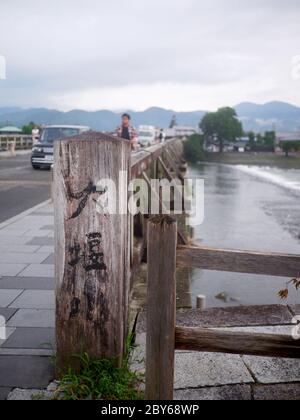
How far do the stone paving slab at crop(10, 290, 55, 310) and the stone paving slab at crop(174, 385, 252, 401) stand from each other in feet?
5.80

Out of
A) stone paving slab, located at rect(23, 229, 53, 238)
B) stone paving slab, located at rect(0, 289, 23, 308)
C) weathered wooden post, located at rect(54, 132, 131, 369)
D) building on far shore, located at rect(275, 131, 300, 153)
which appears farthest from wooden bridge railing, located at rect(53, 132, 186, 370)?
building on far shore, located at rect(275, 131, 300, 153)

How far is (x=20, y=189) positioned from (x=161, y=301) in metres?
11.9

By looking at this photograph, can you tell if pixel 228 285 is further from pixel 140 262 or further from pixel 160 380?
pixel 160 380

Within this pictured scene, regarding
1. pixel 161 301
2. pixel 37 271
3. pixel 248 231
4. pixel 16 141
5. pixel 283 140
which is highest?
pixel 283 140

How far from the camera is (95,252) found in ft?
8.84

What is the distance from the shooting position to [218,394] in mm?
2783

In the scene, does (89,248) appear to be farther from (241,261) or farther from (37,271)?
(37,271)

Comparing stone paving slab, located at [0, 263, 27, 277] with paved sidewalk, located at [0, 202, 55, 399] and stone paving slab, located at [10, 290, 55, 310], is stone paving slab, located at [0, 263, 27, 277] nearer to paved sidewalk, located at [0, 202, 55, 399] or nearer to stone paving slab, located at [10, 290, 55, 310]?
paved sidewalk, located at [0, 202, 55, 399]

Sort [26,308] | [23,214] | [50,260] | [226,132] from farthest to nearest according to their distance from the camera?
[226,132] → [23,214] → [50,260] → [26,308]

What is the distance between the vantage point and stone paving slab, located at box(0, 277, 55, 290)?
4.66m

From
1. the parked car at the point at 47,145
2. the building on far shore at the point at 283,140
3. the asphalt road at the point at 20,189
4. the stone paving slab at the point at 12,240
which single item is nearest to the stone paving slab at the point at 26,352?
the stone paving slab at the point at 12,240

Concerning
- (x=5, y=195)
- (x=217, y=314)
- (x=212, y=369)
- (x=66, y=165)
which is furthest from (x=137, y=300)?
(x=5, y=195)

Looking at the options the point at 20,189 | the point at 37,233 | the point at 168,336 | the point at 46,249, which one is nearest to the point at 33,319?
the point at 168,336
